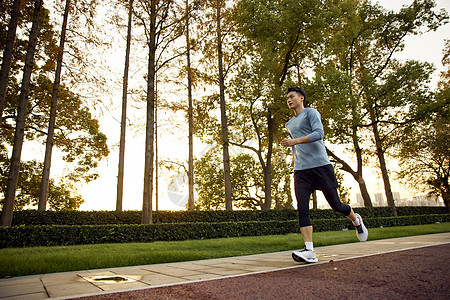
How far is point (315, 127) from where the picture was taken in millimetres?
3770

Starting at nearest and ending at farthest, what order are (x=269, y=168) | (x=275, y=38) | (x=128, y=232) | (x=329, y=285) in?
(x=329, y=285)
(x=128, y=232)
(x=275, y=38)
(x=269, y=168)

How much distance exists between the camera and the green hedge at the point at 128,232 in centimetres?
881

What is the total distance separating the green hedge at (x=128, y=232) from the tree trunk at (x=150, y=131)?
2.66 feet

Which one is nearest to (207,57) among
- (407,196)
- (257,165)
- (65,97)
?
(65,97)

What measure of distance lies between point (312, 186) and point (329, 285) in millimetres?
1625

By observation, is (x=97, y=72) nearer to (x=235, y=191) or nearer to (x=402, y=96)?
(x=402, y=96)

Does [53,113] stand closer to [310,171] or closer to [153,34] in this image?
[153,34]

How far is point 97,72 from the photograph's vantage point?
12.5 meters

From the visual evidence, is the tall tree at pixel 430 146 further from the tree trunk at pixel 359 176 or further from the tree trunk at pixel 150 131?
the tree trunk at pixel 150 131

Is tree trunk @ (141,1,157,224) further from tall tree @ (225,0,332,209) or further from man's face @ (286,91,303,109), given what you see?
man's face @ (286,91,303,109)

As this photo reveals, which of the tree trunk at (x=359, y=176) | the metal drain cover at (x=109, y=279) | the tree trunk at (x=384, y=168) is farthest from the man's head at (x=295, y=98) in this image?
the tree trunk at (x=384, y=168)

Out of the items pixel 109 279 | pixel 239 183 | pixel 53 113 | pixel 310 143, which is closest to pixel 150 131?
pixel 53 113

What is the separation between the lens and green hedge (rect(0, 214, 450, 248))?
8.81 metres

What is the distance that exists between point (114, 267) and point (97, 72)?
10220mm
